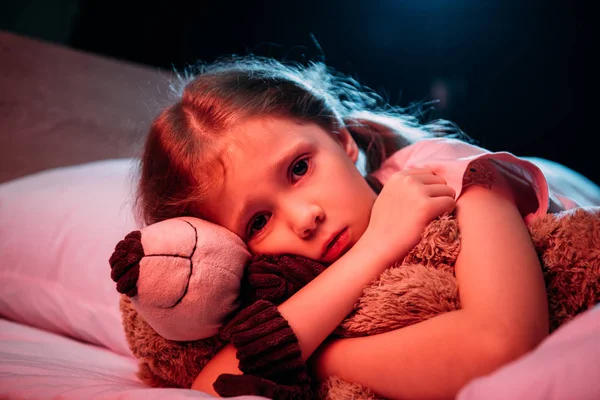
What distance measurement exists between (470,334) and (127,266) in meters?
0.45

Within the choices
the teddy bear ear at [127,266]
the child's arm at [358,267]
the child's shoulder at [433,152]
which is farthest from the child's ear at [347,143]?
the teddy bear ear at [127,266]

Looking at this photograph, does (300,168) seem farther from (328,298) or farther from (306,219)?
(328,298)

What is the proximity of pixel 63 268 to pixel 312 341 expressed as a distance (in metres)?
0.78

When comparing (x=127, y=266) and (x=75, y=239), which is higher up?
(x=127, y=266)

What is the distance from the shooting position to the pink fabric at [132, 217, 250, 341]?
680 mm

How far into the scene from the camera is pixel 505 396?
40 centimetres

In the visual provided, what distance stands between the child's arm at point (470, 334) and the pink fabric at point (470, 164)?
4.5 inches

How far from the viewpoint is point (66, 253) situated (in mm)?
1206

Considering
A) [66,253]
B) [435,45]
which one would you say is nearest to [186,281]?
[66,253]

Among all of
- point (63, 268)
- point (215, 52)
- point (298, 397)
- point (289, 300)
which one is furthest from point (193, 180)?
point (215, 52)

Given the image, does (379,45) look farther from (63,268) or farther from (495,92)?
(63,268)

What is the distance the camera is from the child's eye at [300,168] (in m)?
0.82

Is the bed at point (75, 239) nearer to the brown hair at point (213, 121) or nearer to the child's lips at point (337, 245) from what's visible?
the brown hair at point (213, 121)

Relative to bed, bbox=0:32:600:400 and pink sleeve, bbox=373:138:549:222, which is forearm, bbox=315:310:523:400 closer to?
bed, bbox=0:32:600:400
